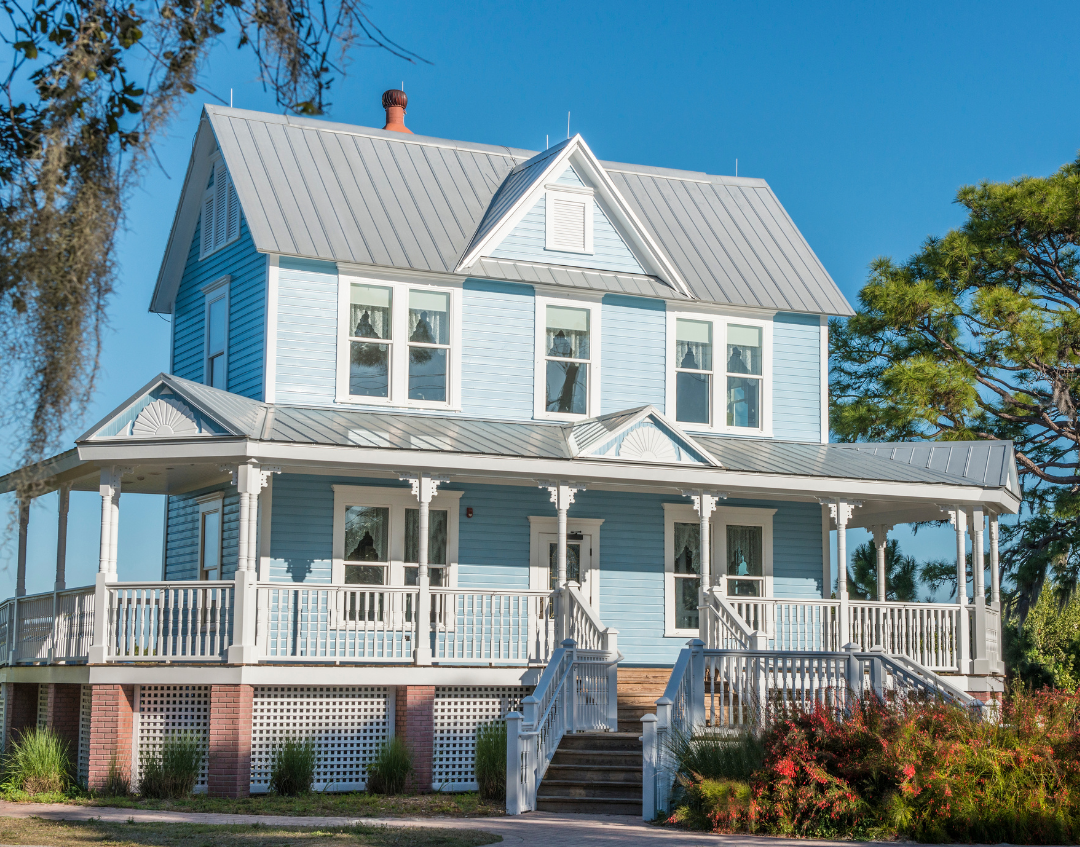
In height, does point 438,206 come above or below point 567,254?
above

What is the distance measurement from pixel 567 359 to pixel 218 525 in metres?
5.89

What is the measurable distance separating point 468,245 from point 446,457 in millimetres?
4760

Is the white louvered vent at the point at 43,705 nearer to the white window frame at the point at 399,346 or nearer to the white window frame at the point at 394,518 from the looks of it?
the white window frame at the point at 394,518

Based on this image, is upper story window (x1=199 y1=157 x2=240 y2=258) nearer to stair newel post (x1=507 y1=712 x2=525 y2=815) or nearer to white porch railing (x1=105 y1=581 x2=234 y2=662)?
white porch railing (x1=105 y1=581 x2=234 y2=662)

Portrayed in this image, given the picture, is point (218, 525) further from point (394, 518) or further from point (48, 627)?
point (48, 627)

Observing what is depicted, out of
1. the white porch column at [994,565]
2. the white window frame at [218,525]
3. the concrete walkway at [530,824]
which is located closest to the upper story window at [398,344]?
the white window frame at [218,525]

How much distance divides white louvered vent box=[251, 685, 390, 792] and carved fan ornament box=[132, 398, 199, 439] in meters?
3.39

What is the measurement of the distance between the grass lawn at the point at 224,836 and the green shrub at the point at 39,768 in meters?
3.62

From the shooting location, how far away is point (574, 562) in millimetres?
22031

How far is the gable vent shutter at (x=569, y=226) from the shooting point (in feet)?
74.9

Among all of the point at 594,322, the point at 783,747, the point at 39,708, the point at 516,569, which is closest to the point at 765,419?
the point at 594,322

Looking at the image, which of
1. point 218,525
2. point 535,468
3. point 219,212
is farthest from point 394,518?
point 219,212

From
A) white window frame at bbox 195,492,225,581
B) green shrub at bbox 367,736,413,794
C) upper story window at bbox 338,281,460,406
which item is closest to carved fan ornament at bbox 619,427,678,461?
upper story window at bbox 338,281,460,406

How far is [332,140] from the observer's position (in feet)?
77.7
